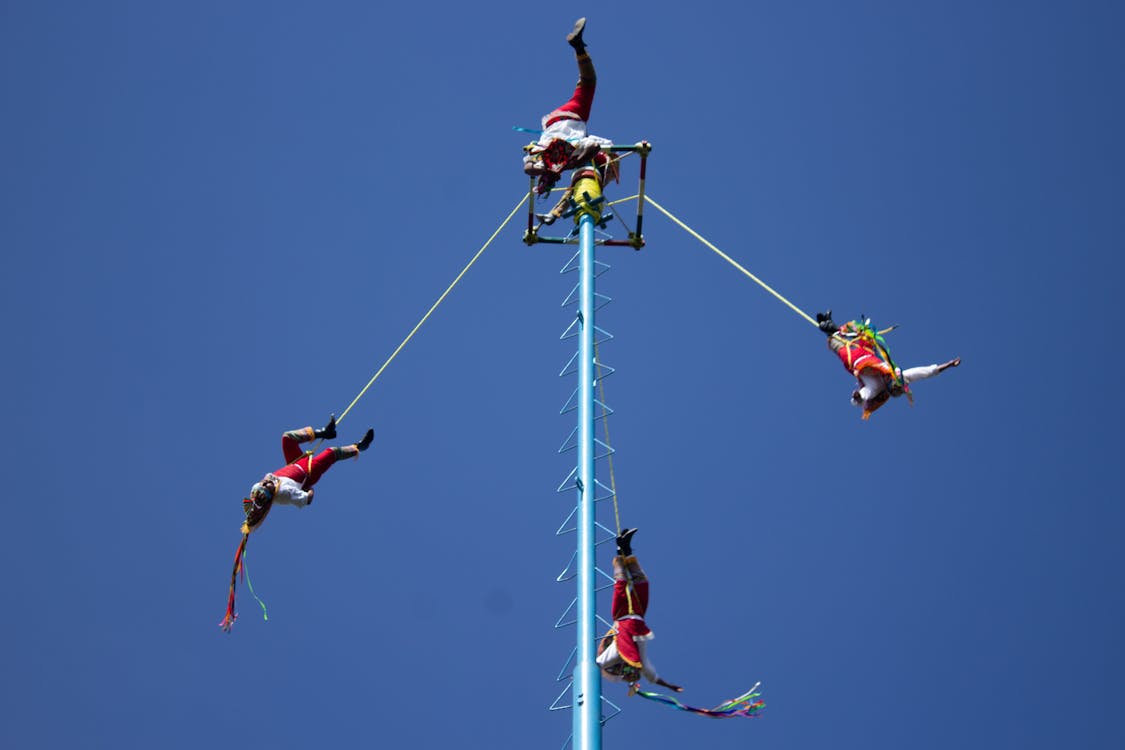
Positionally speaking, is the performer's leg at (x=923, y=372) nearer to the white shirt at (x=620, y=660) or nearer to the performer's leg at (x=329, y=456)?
the white shirt at (x=620, y=660)

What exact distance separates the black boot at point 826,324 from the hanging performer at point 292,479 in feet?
18.1

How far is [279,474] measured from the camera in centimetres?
1574

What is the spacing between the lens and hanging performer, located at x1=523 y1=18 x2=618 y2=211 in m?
16.6

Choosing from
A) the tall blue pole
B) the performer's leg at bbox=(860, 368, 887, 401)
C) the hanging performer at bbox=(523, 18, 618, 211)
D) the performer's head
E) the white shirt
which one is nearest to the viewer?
the tall blue pole

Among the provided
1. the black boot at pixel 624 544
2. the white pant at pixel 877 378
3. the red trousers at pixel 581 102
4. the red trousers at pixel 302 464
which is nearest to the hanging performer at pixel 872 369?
the white pant at pixel 877 378

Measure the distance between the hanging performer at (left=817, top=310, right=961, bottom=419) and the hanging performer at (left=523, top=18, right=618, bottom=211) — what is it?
3.79 meters

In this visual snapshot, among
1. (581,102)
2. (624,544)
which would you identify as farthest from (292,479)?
(581,102)

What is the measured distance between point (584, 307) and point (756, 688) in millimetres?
4161

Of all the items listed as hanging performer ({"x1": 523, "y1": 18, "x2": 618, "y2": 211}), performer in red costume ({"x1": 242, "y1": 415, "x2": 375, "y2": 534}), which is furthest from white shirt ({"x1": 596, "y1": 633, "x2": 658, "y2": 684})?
hanging performer ({"x1": 523, "y1": 18, "x2": 618, "y2": 211})

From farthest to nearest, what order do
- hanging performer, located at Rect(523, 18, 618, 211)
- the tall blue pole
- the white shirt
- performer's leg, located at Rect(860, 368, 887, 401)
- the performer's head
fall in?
hanging performer, located at Rect(523, 18, 618, 211) < the performer's head < performer's leg, located at Rect(860, 368, 887, 401) < the white shirt < the tall blue pole

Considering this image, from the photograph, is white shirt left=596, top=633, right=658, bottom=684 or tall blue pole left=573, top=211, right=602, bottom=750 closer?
tall blue pole left=573, top=211, right=602, bottom=750

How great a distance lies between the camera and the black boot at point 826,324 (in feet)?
49.3

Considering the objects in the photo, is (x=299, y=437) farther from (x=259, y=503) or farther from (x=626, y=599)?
(x=626, y=599)

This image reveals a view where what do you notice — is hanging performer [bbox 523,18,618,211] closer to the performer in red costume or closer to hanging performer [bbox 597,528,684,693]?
the performer in red costume
